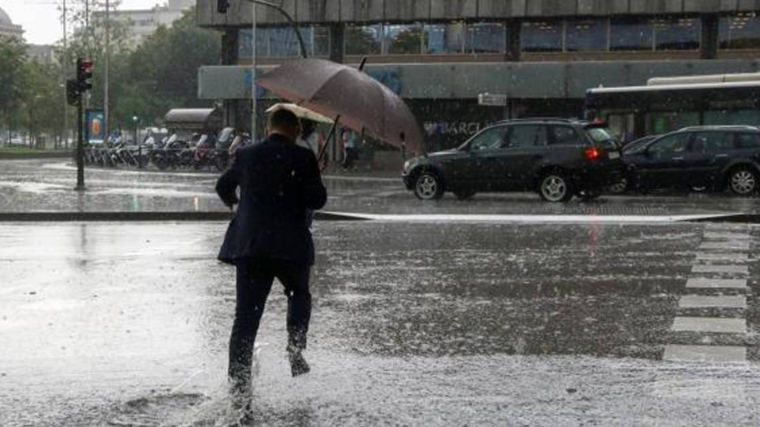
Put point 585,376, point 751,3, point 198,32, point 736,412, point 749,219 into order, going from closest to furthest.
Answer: point 736,412, point 585,376, point 749,219, point 751,3, point 198,32

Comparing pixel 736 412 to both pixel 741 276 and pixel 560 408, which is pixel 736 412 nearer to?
pixel 560 408

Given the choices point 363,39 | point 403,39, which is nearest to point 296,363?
point 403,39

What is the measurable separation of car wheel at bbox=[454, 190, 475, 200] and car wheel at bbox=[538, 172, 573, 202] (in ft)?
5.67

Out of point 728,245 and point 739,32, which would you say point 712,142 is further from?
point 739,32

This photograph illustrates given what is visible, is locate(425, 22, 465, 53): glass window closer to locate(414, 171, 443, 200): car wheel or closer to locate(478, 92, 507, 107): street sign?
locate(478, 92, 507, 107): street sign

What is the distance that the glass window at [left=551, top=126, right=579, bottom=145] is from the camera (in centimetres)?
2331

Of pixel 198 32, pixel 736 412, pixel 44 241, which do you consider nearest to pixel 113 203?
pixel 44 241

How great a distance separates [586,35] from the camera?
150 ft

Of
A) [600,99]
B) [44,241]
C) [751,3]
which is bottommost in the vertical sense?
[44,241]

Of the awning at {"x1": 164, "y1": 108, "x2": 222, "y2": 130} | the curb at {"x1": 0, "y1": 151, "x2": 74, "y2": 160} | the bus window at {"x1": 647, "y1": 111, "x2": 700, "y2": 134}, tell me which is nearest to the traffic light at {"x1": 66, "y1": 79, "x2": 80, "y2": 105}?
the bus window at {"x1": 647, "y1": 111, "x2": 700, "y2": 134}

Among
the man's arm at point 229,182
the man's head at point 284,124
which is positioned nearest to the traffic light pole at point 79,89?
the man's arm at point 229,182

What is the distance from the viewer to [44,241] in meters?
15.5

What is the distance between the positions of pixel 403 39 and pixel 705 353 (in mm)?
42618

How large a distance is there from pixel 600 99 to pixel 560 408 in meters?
24.2
